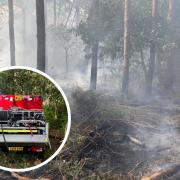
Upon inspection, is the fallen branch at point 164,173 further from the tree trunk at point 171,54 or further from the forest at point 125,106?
the tree trunk at point 171,54

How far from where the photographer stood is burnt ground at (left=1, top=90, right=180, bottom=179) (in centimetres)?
848

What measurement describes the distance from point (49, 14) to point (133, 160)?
174ft

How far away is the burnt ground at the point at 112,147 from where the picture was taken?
8.48m

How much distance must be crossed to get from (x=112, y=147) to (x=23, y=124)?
23.3ft

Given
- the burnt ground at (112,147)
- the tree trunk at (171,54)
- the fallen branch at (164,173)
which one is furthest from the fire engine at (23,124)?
the tree trunk at (171,54)

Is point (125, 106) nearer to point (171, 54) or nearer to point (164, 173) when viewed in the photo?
point (164, 173)

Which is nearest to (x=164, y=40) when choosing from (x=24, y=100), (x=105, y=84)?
(x=105, y=84)

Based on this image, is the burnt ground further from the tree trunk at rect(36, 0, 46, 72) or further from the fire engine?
the fire engine

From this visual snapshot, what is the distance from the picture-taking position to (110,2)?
2061 cm

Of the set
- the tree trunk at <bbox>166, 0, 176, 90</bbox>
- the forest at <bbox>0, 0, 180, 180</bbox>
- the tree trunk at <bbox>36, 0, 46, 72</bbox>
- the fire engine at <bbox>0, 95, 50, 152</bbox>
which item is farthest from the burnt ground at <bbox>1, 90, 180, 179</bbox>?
the tree trunk at <bbox>166, 0, 176, 90</bbox>

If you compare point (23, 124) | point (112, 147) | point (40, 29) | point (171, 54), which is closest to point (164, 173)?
point (112, 147)

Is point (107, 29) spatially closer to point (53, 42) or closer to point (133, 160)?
point (133, 160)

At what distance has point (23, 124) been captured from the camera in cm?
279

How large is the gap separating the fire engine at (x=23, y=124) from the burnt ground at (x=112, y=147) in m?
5.63
